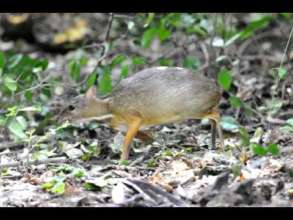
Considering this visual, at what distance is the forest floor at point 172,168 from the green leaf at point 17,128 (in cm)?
27

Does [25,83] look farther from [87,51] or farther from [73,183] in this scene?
[87,51]

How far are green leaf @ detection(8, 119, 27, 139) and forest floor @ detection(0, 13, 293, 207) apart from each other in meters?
0.27

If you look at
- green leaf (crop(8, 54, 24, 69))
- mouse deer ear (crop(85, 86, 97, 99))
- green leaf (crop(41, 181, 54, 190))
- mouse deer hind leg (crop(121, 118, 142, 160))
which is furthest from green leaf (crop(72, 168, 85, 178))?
green leaf (crop(8, 54, 24, 69))

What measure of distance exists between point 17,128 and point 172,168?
4.43 ft

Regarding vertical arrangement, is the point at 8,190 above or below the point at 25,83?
below

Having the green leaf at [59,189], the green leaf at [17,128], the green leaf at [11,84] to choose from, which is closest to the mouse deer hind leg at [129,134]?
the green leaf at [17,128]

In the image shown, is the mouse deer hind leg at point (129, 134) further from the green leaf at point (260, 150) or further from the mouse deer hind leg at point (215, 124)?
the green leaf at point (260, 150)

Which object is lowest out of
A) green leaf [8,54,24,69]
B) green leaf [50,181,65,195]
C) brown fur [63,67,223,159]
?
green leaf [50,181,65,195]

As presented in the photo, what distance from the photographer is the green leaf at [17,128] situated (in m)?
6.19

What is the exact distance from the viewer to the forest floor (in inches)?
191

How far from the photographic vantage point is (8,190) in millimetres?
5469

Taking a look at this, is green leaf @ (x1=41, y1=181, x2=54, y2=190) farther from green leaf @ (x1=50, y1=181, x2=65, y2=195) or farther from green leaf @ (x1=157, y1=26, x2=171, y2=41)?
green leaf @ (x1=157, y1=26, x2=171, y2=41)
